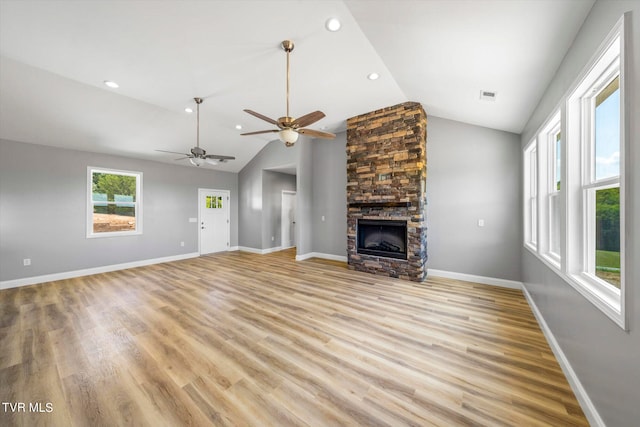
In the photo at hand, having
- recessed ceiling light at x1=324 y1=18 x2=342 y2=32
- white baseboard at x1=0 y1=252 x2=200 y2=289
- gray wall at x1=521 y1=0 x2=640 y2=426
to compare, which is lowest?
white baseboard at x1=0 y1=252 x2=200 y2=289

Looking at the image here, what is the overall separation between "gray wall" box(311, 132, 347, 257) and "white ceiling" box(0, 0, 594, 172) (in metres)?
1.52

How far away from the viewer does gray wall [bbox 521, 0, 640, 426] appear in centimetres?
108

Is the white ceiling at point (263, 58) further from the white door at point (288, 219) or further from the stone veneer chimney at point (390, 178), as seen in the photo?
the white door at point (288, 219)

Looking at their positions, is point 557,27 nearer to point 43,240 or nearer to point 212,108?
point 212,108

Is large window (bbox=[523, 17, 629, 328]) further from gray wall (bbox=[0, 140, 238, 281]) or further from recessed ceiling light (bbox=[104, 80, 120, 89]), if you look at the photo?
gray wall (bbox=[0, 140, 238, 281])

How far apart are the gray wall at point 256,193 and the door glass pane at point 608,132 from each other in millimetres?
5580

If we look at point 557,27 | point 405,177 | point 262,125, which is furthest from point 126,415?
point 262,125

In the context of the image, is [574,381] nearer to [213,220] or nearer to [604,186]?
[604,186]

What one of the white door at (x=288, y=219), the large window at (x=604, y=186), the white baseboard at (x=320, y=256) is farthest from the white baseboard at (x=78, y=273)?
the large window at (x=604, y=186)

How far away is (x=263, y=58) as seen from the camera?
2.87m

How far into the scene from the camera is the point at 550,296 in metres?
2.37

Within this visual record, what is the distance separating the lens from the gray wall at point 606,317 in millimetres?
1075

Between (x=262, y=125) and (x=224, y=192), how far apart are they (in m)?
3.29

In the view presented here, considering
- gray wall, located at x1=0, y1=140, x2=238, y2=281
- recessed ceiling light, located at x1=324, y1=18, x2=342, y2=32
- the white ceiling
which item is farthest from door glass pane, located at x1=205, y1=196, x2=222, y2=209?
recessed ceiling light, located at x1=324, y1=18, x2=342, y2=32
